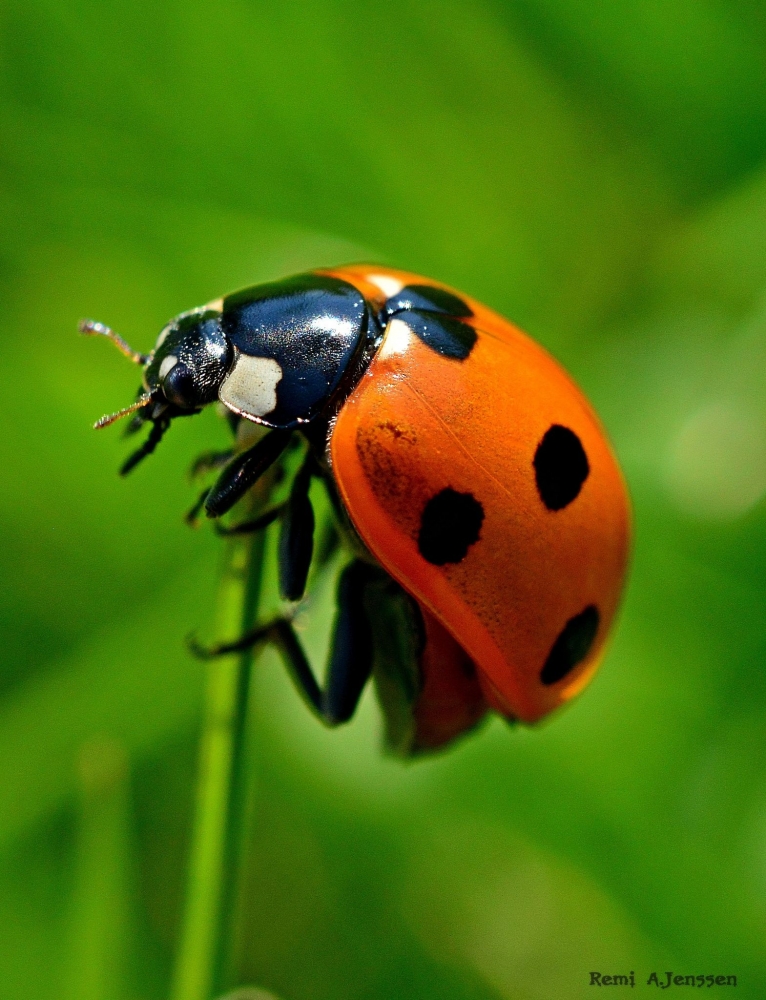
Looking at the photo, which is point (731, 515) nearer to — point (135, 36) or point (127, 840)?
point (127, 840)

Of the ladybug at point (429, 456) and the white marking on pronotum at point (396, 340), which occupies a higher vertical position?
the white marking on pronotum at point (396, 340)

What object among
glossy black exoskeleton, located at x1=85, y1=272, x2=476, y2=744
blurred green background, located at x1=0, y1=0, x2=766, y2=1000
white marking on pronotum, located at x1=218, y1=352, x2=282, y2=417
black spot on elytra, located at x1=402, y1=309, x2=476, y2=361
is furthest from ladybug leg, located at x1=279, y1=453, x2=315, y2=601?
blurred green background, located at x1=0, y1=0, x2=766, y2=1000

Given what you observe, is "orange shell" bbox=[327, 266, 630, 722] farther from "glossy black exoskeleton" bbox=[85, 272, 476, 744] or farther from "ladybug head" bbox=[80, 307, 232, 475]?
"ladybug head" bbox=[80, 307, 232, 475]

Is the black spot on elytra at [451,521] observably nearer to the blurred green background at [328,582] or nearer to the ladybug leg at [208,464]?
the ladybug leg at [208,464]

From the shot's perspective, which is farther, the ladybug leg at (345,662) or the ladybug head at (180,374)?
the ladybug leg at (345,662)

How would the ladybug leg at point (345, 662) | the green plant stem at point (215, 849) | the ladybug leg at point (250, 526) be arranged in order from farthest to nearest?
the ladybug leg at point (345, 662), the ladybug leg at point (250, 526), the green plant stem at point (215, 849)

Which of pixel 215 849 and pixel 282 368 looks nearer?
pixel 215 849

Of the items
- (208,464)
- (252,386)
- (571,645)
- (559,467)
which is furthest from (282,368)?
(571,645)

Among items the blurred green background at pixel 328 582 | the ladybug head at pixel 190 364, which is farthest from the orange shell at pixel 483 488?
the blurred green background at pixel 328 582

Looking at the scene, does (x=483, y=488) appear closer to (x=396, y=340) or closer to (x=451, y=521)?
(x=451, y=521)
